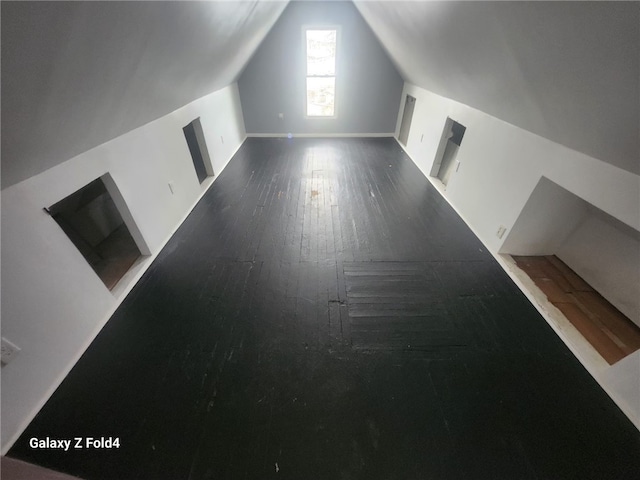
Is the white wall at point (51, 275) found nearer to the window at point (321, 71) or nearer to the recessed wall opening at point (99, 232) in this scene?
the recessed wall opening at point (99, 232)

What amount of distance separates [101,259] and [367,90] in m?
5.95

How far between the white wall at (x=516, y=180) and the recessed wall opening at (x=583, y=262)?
A: 39 millimetres

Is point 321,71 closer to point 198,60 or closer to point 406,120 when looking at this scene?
point 406,120

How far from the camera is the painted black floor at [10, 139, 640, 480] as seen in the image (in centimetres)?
141

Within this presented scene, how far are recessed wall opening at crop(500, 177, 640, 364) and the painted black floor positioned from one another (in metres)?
0.34

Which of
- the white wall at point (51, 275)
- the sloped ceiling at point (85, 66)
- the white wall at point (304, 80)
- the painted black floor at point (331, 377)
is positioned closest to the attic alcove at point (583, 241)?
the painted black floor at point (331, 377)

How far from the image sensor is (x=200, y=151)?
14.2 feet

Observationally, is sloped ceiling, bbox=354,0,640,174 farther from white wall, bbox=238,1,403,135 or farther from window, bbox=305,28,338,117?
window, bbox=305,28,338,117

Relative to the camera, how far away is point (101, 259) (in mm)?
2654

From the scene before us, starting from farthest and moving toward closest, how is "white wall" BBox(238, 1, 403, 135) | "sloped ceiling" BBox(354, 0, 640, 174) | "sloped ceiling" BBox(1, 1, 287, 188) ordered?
"white wall" BBox(238, 1, 403, 135) → "sloped ceiling" BBox(354, 0, 640, 174) → "sloped ceiling" BBox(1, 1, 287, 188)

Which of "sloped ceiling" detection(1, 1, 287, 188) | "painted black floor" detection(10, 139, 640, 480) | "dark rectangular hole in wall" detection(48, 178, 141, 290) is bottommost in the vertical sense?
"painted black floor" detection(10, 139, 640, 480)

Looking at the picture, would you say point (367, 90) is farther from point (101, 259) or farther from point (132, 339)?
point (132, 339)

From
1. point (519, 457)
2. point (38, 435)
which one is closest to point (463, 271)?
point (519, 457)

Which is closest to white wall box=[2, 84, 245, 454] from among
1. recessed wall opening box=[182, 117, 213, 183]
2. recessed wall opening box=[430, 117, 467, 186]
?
recessed wall opening box=[182, 117, 213, 183]
